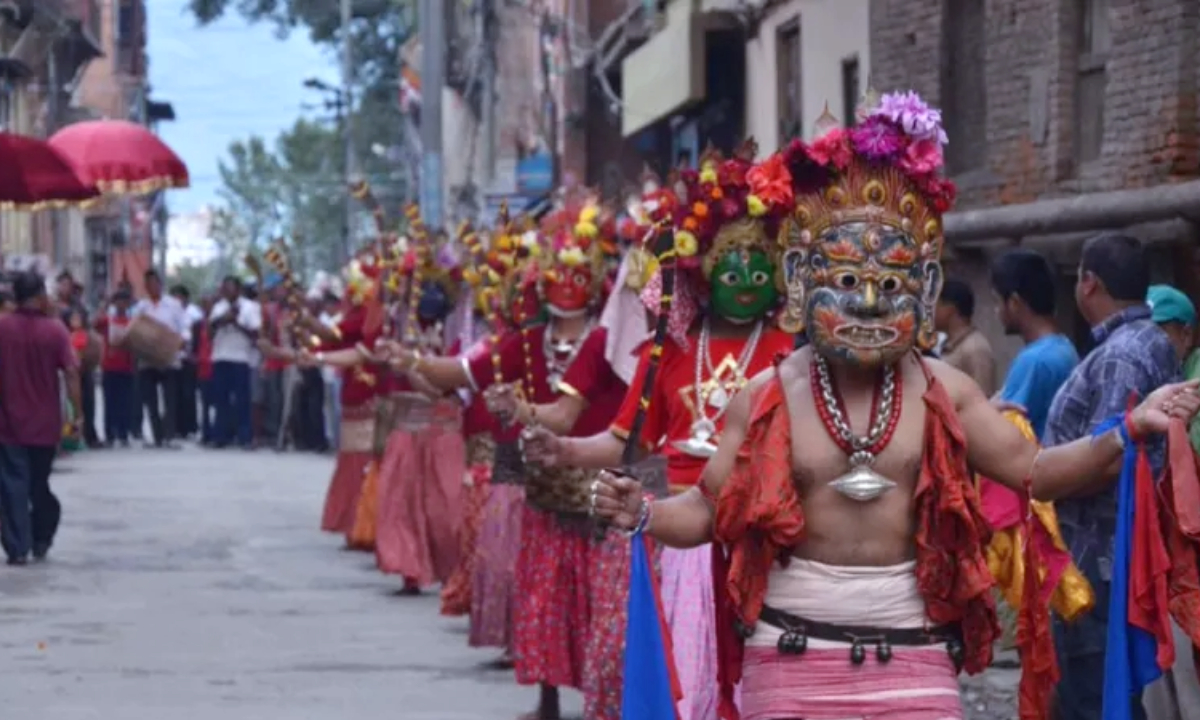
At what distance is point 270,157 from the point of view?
146 meters

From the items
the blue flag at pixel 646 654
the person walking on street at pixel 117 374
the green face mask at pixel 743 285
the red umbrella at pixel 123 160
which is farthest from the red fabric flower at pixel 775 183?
the person walking on street at pixel 117 374

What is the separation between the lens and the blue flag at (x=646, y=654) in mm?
7516

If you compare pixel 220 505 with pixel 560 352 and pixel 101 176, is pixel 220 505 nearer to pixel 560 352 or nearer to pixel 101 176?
pixel 101 176

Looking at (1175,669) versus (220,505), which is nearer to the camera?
(1175,669)

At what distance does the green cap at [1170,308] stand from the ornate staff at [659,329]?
1.80 meters

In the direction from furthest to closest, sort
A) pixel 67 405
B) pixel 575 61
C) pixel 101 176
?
pixel 575 61
pixel 67 405
pixel 101 176

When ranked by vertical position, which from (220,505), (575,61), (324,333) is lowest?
(220,505)

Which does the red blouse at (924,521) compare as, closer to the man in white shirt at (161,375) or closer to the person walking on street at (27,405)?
the person walking on street at (27,405)

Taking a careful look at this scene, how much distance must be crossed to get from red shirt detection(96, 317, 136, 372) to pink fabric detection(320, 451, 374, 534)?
593 inches

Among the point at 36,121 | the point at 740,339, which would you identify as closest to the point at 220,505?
the point at 740,339

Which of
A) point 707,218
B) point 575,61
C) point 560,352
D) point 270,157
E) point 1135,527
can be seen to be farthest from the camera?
point 270,157

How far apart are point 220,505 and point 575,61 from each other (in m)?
14.4

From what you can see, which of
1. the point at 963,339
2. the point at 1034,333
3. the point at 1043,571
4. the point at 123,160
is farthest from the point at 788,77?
the point at 1043,571

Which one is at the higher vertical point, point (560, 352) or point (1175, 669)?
point (560, 352)
